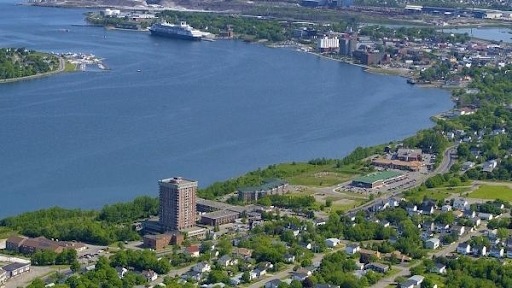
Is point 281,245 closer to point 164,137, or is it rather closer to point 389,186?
point 389,186

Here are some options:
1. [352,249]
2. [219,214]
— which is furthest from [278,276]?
[219,214]

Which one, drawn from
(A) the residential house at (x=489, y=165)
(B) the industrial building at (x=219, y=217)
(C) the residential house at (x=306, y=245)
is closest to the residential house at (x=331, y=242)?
(C) the residential house at (x=306, y=245)

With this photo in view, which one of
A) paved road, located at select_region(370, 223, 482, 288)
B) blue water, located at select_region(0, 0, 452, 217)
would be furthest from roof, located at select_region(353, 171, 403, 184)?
paved road, located at select_region(370, 223, 482, 288)

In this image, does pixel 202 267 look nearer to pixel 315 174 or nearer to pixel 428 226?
pixel 428 226

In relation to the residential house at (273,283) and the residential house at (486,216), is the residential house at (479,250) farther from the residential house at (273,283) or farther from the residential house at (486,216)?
the residential house at (273,283)

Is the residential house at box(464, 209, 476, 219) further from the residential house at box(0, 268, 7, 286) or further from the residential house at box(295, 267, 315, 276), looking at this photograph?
the residential house at box(0, 268, 7, 286)

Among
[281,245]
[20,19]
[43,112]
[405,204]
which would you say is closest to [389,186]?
[405,204]
